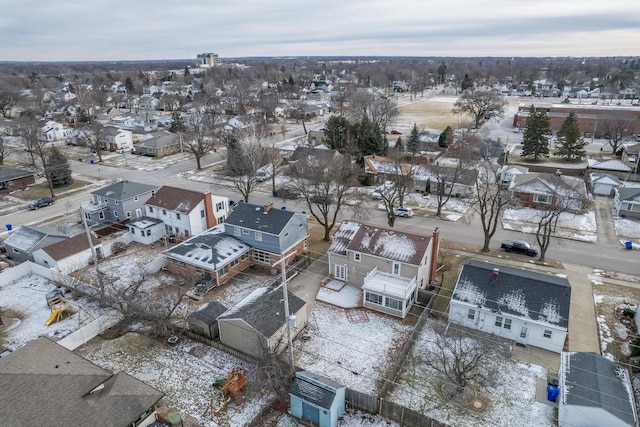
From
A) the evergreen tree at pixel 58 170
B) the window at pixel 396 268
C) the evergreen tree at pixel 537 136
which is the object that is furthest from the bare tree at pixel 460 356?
the evergreen tree at pixel 58 170

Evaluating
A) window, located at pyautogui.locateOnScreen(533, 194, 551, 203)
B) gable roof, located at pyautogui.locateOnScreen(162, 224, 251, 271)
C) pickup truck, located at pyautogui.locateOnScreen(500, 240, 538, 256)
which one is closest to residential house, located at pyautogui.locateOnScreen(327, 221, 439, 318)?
gable roof, located at pyautogui.locateOnScreen(162, 224, 251, 271)

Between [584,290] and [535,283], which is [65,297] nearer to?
[535,283]

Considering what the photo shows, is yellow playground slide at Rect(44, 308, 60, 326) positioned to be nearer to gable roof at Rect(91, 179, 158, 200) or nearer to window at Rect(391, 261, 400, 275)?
gable roof at Rect(91, 179, 158, 200)

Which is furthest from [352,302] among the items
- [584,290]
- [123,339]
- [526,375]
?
[584,290]

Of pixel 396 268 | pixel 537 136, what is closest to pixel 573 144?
pixel 537 136

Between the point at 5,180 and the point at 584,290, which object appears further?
the point at 5,180

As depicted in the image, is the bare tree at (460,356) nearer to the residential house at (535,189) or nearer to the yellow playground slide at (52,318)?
the yellow playground slide at (52,318)
